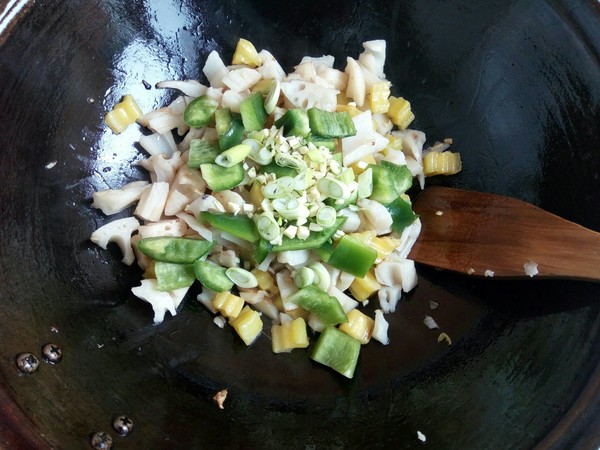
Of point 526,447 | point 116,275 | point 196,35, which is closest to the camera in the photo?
point 526,447

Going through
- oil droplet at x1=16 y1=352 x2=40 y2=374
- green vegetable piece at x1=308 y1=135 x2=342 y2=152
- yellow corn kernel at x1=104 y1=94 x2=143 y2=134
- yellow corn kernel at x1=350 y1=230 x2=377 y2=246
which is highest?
yellow corn kernel at x1=104 y1=94 x2=143 y2=134

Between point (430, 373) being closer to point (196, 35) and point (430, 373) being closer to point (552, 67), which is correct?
point (552, 67)

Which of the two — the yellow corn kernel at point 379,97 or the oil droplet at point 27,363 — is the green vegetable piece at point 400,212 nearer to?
the yellow corn kernel at point 379,97

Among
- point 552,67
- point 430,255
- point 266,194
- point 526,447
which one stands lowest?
point 526,447

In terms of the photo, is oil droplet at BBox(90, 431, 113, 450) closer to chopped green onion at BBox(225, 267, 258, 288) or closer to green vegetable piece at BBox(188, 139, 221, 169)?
chopped green onion at BBox(225, 267, 258, 288)

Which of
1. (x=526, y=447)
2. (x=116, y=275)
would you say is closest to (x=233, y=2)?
(x=116, y=275)

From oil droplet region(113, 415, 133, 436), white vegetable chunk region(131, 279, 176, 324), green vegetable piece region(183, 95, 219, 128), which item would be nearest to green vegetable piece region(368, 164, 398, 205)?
green vegetable piece region(183, 95, 219, 128)
